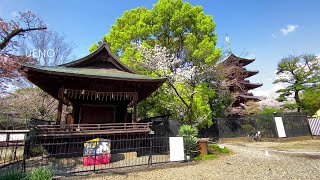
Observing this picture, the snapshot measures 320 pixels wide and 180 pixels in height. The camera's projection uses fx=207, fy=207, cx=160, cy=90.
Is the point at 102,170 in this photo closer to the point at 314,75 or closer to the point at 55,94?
the point at 55,94

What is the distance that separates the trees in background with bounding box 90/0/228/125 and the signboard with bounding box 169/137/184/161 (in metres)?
7.54

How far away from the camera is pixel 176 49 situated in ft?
72.5

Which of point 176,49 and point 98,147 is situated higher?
point 176,49

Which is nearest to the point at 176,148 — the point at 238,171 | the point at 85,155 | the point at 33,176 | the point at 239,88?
the point at 238,171

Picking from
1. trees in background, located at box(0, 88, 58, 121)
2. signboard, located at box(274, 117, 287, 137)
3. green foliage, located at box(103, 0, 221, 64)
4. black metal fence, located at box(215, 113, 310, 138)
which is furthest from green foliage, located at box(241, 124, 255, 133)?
trees in background, located at box(0, 88, 58, 121)

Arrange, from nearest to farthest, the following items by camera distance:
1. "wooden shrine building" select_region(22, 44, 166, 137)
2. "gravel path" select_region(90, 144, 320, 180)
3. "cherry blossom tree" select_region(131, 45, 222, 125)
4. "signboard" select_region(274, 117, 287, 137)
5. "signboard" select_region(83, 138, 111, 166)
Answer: "gravel path" select_region(90, 144, 320, 180) < "signboard" select_region(83, 138, 111, 166) < "wooden shrine building" select_region(22, 44, 166, 137) < "cherry blossom tree" select_region(131, 45, 222, 125) < "signboard" select_region(274, 117, 287, 137)

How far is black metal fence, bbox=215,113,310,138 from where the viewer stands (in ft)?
66.1

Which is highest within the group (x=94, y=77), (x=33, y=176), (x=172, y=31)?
(x=172, y=31)

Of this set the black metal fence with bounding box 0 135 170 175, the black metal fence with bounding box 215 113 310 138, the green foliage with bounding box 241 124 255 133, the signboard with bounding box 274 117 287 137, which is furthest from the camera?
the green foliage with bounding box 241 124 255 133

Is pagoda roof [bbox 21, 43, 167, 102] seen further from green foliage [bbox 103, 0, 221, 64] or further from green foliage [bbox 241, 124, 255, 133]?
green foliage [bbox 241, 124, 255, 133]

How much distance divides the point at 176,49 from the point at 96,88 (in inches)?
457

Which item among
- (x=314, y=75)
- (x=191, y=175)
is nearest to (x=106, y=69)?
(x=191, y=175)

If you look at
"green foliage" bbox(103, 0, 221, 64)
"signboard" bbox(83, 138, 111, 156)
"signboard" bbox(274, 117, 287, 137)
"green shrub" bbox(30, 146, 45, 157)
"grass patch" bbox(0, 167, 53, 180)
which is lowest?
"grass patch" bbox(0, 167, 53, 180)

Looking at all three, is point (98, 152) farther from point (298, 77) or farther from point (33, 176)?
point (298, 77)
